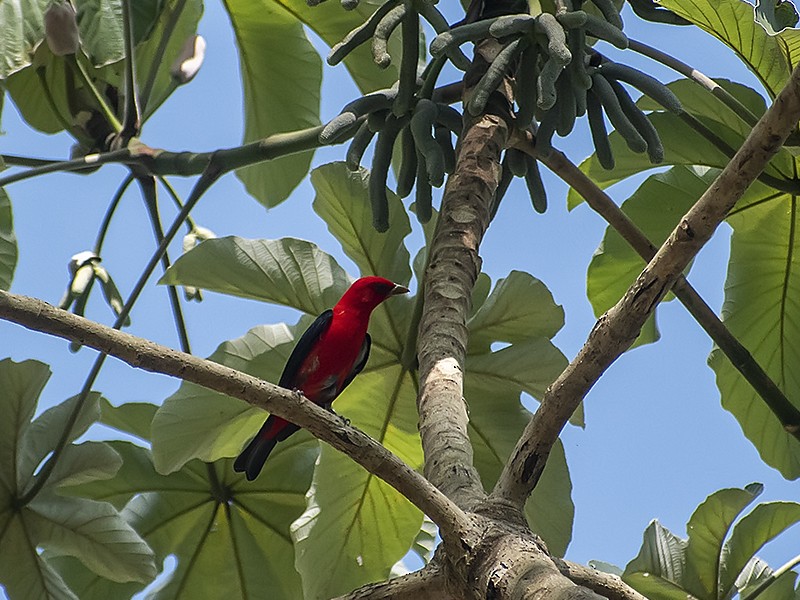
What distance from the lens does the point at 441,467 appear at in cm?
153

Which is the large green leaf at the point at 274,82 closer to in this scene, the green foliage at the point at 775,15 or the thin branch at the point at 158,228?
the thin branch at the point at 158,228

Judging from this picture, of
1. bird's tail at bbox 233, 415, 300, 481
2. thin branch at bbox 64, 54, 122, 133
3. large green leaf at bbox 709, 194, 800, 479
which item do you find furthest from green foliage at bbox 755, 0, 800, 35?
thin branch at bbox 64, 54, 122, 133

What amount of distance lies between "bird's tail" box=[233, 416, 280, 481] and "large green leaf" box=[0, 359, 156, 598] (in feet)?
1.00

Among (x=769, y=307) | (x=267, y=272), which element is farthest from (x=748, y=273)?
(x=267, y=272)

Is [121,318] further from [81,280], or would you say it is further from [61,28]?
[61,28]

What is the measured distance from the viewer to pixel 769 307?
2639mm

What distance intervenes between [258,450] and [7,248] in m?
0.82

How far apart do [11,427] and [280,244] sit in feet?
2.51

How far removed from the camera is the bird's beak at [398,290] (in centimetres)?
249

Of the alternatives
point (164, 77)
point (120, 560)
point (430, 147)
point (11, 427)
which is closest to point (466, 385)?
point (430, 147)

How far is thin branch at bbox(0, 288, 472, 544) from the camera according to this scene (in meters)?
1.22

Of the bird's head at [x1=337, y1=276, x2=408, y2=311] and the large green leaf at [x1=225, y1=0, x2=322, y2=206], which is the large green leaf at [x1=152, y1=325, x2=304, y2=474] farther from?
the large green leaf at [x1=225, y1=0, x2=322, y2=206]

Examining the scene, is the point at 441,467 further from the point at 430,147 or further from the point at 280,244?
the point at 280,244

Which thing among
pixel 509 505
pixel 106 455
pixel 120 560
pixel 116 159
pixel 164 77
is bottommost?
pixel 509 505
